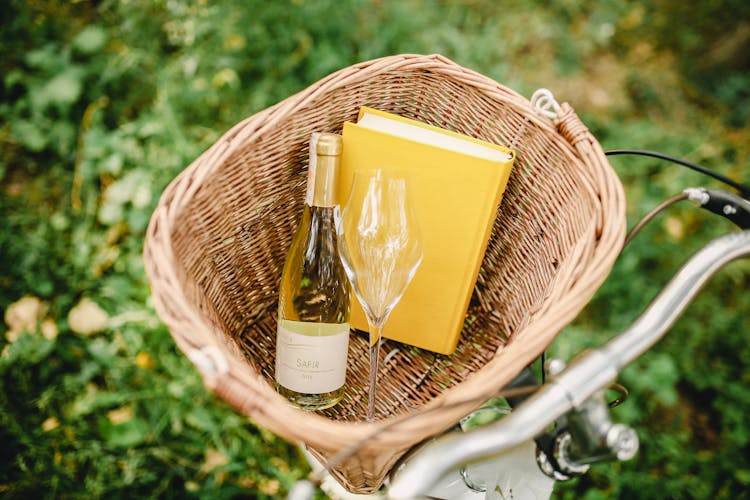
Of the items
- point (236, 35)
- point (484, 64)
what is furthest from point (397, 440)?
point (484, 64)

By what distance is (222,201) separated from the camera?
27.4 inches

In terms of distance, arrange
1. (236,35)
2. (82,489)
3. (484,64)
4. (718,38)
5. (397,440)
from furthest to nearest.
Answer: (718,38) → (484,64) → (236,35) → (82,489) → (397,440)

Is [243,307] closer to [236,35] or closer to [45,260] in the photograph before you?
[45,260]

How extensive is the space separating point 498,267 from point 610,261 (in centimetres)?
31

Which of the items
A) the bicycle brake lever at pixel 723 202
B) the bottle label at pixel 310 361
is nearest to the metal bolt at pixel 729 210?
the bicycle brake lever at pixel 723 202

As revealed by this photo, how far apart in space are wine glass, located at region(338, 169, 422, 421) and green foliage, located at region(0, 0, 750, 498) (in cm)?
54

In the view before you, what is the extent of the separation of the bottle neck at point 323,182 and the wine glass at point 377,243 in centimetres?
3

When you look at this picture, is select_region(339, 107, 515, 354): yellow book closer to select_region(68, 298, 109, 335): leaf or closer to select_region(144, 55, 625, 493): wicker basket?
select_region(144, 55, 625, 493): wicker basket

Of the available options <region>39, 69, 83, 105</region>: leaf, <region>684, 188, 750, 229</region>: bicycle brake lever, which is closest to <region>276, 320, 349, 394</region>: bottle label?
<region>684, 188, 750, 229</region>: bicycle brake lever

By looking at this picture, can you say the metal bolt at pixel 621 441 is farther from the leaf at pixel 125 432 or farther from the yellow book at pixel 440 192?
the leaf at pixel 125 432

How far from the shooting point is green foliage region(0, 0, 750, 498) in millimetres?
1122

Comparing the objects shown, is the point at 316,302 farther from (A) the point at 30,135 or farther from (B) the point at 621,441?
(A) the point at 30,135

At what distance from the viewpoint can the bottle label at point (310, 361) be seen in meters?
0.69

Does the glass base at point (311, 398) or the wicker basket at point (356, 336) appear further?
the glass base at point (311, 398)
